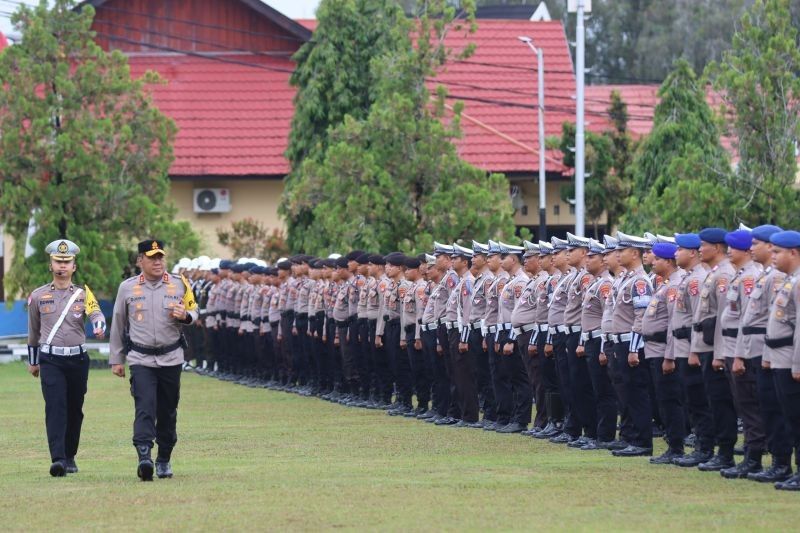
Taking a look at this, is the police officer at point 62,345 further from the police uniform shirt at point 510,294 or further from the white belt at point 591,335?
the police uniform shirt at point 510,294

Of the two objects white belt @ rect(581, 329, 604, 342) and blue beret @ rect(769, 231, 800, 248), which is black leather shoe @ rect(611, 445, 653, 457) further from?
blue beret @ rect(769, 231, 800, 248)

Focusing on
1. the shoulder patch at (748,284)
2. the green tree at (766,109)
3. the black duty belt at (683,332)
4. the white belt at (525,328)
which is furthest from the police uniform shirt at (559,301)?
the green tree at (766,109)

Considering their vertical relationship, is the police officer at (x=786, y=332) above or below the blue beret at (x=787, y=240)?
below

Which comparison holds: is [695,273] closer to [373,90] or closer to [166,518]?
[166,518]

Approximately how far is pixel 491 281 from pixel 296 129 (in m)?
24.6

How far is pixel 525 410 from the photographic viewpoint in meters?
19.5

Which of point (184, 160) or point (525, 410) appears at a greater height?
point (184, 160)

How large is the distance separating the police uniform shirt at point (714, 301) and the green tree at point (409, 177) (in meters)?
16.7

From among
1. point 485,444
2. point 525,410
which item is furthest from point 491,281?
point 485,444

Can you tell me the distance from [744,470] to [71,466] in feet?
19.2

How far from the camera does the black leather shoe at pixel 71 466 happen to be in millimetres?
15398

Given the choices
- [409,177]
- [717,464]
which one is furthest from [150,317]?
[409,177]

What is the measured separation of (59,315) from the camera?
15484mm

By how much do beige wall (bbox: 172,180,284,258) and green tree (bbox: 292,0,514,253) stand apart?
1482 centimetres
